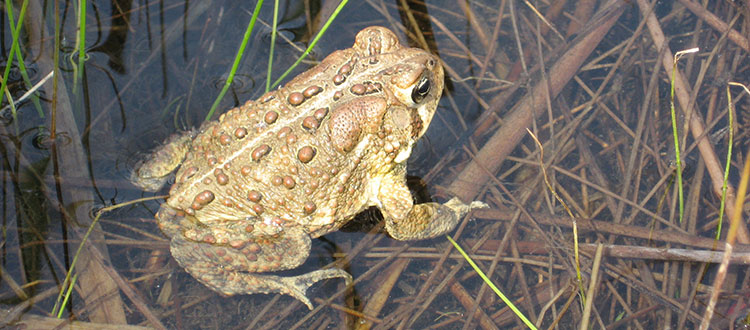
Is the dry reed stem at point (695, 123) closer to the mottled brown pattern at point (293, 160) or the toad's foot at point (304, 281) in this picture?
the mottled brown pattern at point (293, 160)

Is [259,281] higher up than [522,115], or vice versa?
[522,115]

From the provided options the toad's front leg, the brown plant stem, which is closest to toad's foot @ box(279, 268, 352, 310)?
the toad's front leg

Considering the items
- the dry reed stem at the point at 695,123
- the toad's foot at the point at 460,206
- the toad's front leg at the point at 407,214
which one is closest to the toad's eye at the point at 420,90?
the toad's front leg at the point at 407,214

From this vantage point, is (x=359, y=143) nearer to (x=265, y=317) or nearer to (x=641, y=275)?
(x=265, y=317)

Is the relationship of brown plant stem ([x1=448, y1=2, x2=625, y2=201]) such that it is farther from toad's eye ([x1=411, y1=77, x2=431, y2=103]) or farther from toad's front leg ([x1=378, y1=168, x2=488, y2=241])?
toad's eye ([x1=411, y1=77, x2=431, y2=103])

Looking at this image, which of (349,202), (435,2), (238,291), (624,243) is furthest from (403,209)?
(435,2)

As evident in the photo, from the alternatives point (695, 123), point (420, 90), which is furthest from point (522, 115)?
point (420, 90)

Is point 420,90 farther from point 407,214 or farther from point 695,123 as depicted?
point 695,123
